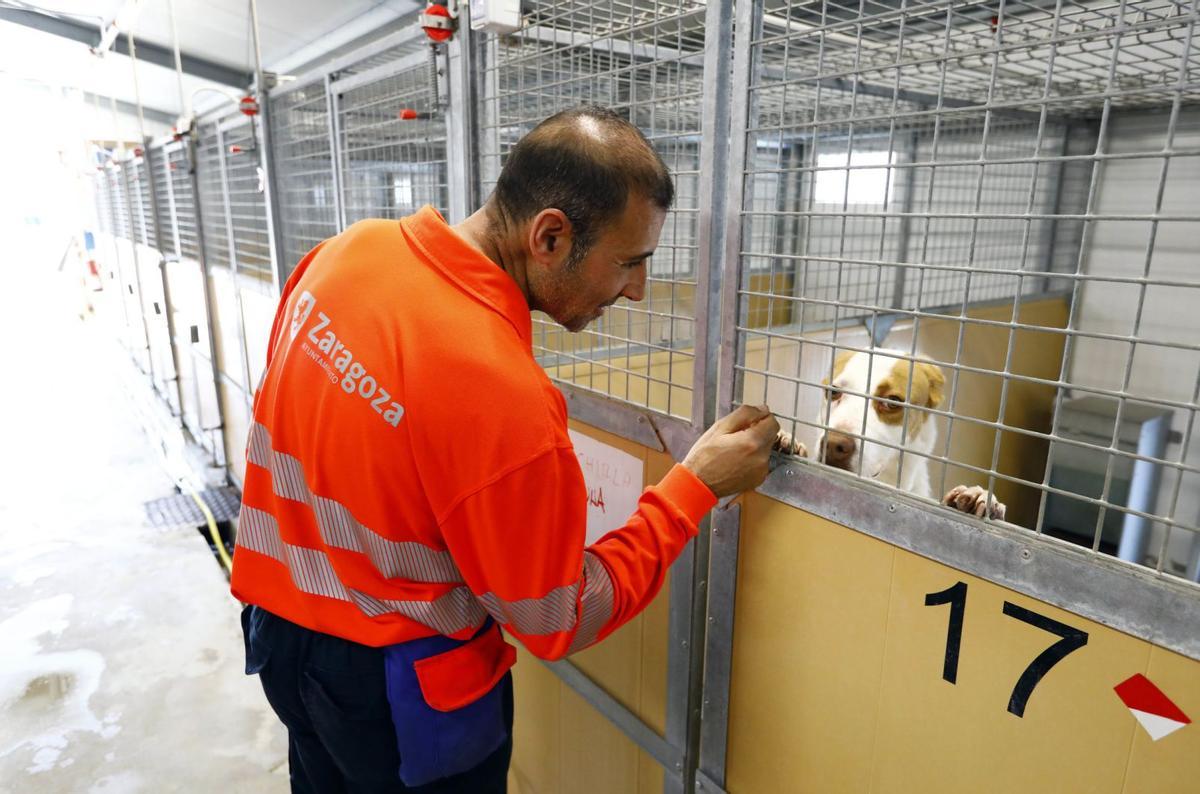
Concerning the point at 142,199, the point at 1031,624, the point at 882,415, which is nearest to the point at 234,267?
the point at 882,415

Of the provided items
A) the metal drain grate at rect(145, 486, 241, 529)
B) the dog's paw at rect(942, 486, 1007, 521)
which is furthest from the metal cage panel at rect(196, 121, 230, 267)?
the dog's paw at rect(942, 486, 1007, 521)

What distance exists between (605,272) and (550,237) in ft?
0.32

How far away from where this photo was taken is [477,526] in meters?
0.99

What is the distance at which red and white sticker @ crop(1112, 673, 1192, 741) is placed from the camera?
78 cm

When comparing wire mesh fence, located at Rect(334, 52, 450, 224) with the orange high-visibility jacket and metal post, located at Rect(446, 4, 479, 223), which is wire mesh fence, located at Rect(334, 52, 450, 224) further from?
the orange high-visibility jacket

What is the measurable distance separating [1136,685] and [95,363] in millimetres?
10112

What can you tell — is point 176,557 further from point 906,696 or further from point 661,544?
point 906,696

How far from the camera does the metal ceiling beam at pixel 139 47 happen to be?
301 inches

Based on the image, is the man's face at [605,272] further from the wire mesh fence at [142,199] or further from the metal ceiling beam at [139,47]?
the metal ceiling beam at [139,47]

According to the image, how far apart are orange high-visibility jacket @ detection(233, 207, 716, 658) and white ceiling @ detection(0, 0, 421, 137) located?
4539 mm

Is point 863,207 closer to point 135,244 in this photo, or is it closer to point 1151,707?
point 1151,707

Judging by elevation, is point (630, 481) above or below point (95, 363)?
above

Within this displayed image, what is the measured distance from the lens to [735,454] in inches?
44.6

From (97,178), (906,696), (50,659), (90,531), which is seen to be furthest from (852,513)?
(97,178)
